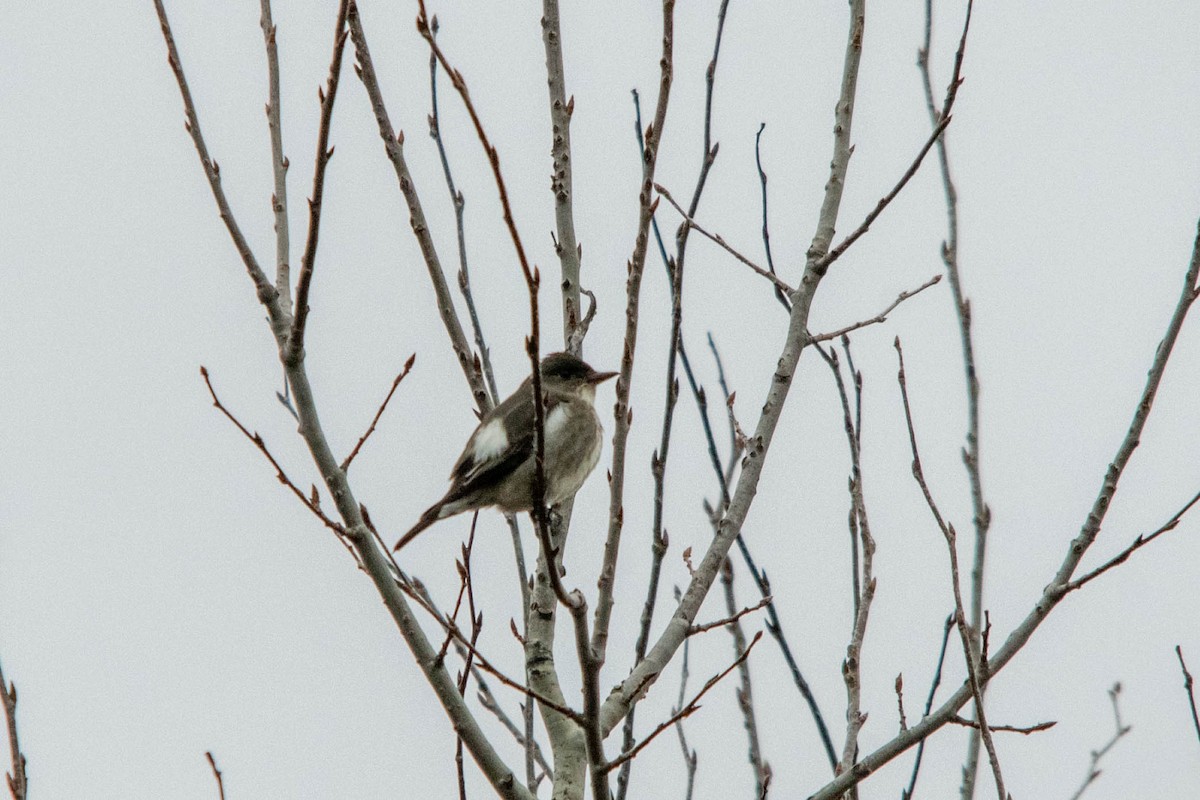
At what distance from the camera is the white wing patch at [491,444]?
6.77m

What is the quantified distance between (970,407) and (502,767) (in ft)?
6.89

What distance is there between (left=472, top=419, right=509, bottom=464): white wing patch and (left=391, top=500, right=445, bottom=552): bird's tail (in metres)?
0.34

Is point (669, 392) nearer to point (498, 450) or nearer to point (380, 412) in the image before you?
point (380, 412)

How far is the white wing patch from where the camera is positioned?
6.77m

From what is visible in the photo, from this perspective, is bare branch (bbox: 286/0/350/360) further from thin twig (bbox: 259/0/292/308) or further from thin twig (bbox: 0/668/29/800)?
thin twig (bbox: 0/668/29/800)

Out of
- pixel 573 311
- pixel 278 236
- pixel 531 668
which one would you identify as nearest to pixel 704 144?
pixel 573 311

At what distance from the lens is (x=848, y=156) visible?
13.6ft

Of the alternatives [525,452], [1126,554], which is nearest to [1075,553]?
[1126,554]

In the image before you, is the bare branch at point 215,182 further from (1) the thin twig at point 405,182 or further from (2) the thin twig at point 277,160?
(1) the thin twig at point 405,182

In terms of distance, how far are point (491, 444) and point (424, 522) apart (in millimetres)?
614

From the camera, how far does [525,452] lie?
6.85m

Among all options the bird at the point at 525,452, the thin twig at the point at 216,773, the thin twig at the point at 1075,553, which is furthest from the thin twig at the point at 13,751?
the bird at the point at 525,452

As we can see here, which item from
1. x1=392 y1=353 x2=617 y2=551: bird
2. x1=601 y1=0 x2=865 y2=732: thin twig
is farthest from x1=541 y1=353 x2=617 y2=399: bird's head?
x1=601 y1=0 x2=865 y2=732: thin twig

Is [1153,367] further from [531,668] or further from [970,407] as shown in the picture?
[531,668]
